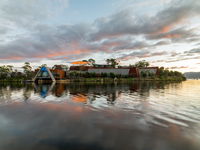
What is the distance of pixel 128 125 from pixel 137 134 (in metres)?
1.45

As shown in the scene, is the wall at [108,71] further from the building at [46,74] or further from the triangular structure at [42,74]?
the triangular structure at [42,74]

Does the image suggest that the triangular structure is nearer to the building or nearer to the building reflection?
the building

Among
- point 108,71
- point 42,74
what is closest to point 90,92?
point 42,74

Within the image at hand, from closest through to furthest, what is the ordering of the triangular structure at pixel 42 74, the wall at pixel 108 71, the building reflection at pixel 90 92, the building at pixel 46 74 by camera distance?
1. the building reflection at pixel 90 92
2. the building at pixel 46 74
3. the triangular structure at pixel 42 74
4. the wall at pixel 108 71

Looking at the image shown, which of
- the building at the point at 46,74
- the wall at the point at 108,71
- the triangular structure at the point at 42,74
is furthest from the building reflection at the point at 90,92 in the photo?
the wall at the point at 108,71

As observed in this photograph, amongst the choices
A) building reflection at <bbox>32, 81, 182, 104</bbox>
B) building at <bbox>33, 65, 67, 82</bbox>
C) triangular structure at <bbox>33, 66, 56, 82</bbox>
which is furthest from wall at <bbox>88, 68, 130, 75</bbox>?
building reflection at <bbox>32, 81, 182, 104</bbox>

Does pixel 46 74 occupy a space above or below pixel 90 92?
above

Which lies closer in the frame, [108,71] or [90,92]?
[90,92]

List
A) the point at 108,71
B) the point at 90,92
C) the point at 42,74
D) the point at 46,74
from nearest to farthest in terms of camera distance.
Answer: the point at 90,92, the point at 46,74, the point at 42,74, the point at 108,71

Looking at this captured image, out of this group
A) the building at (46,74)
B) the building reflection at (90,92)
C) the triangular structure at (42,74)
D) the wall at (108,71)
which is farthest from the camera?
the wall at (108,71)

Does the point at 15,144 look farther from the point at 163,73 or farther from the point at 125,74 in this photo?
the point at 163,73

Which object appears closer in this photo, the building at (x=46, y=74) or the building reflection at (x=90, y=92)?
the building reflection at (x=90, y=92)

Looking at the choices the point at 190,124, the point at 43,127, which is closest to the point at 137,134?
the point at 190,124

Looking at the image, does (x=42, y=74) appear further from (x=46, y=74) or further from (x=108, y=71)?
(x=108, y=71)
